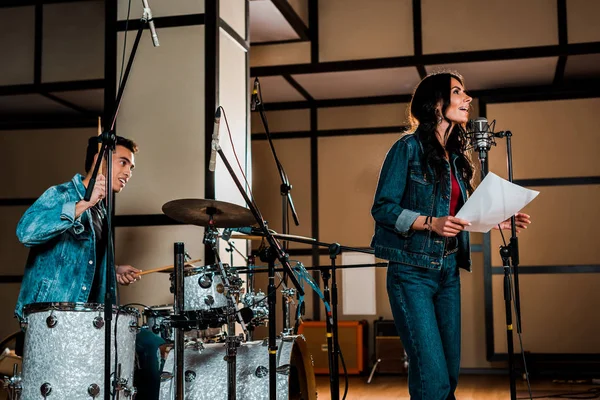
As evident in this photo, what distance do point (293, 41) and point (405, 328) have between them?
5.02 meters

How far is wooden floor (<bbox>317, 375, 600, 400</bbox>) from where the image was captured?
6.35m

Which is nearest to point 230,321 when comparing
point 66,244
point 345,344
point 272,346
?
point 272,346

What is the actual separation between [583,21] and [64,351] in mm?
5557

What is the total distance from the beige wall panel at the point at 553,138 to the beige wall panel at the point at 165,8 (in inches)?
153

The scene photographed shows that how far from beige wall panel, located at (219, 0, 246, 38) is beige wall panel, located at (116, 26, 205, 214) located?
245 millimetres

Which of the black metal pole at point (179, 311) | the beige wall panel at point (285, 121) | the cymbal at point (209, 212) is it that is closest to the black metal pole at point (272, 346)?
the black metal pole at point (179, 311)

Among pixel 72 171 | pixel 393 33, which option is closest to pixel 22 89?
pixel 72 171

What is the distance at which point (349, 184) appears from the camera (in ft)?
28.1

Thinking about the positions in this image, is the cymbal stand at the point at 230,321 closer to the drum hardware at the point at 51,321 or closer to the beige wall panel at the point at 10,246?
the drum hardware at the point at 51,321

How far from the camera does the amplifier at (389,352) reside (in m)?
7.79

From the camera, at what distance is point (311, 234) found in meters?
8.60

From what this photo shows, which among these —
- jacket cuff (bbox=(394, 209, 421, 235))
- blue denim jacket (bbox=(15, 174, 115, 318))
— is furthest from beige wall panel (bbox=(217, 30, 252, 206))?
jacket cuff (bbox=(394, 209, 421, 235))

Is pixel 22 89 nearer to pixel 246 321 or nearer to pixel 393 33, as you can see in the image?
pixel 393 33

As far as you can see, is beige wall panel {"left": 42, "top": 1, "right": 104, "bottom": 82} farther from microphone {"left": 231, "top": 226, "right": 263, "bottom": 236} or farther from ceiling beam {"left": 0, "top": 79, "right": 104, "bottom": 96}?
microphone {"left": 231, "top": 226, "right": 263, "bottom": 236}
